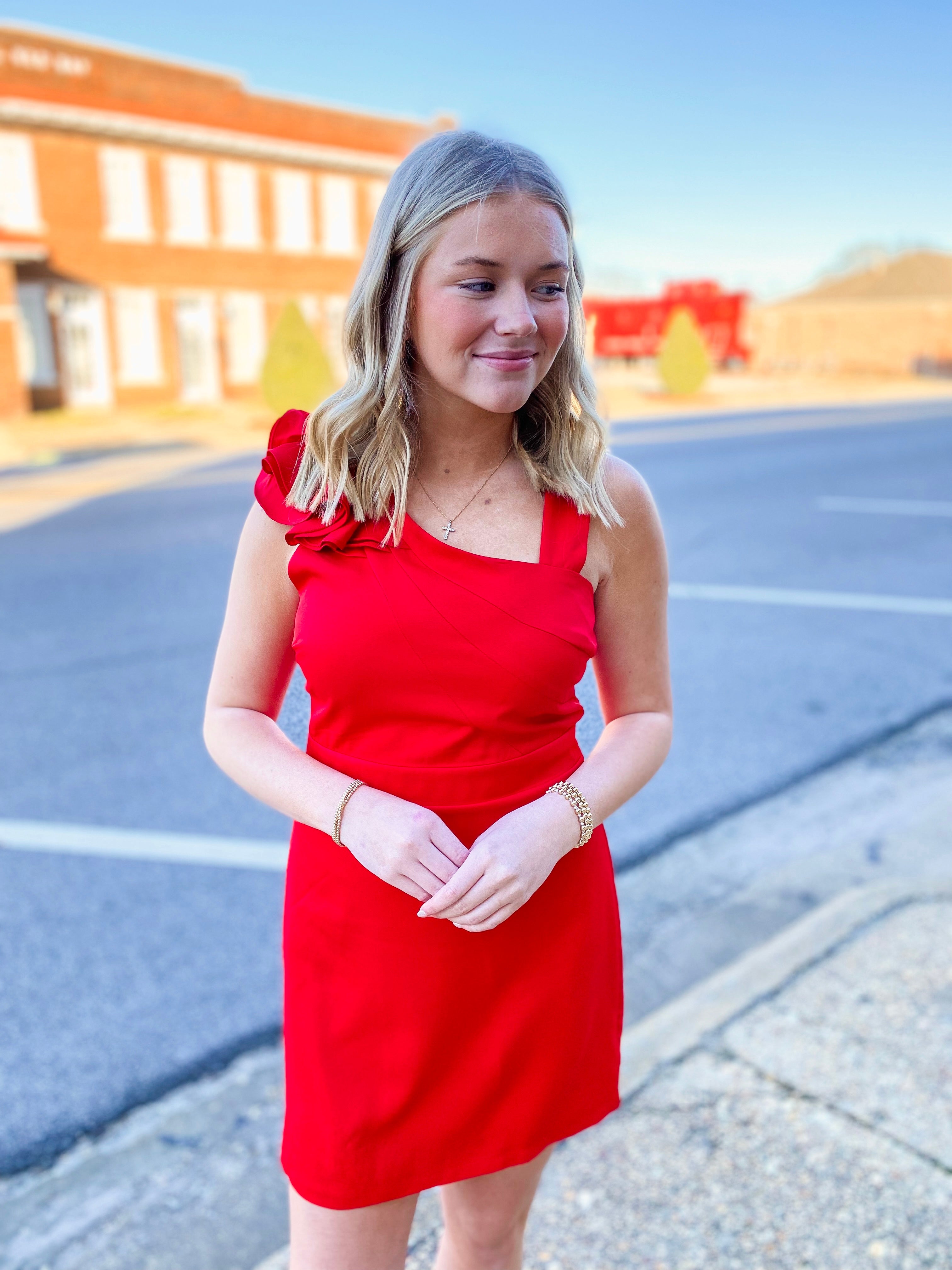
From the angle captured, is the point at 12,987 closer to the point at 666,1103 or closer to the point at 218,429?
the point at 666,1103

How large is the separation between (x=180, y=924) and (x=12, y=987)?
0.51 metres

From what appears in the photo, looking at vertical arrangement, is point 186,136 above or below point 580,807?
above

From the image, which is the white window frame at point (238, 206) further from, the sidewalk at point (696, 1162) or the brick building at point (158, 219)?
the sidewalk at point (696, 1162)

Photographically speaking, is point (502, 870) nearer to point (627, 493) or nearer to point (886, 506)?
point (627, 493)

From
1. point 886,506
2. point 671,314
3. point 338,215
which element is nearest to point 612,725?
point 886,506

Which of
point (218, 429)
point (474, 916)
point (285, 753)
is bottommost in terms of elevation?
point (218, 429)

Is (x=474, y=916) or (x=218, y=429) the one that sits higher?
(x=474, y=916)

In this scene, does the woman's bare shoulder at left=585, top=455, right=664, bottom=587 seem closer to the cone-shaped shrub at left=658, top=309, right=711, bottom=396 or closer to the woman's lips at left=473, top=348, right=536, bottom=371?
the woman's lips at left=473, top=348, right=536, bottom=371

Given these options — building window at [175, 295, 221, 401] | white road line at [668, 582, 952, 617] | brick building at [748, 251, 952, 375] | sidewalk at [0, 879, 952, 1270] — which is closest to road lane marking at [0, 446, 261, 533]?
white road line at [668, 582, 952, 617]

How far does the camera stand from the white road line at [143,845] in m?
3.73

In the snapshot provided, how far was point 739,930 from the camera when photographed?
330cm

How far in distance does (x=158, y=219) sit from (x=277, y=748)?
2566cm

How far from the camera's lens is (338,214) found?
27766mm

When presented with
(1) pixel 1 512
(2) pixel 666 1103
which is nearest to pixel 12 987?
(2) pixel 666 1103
